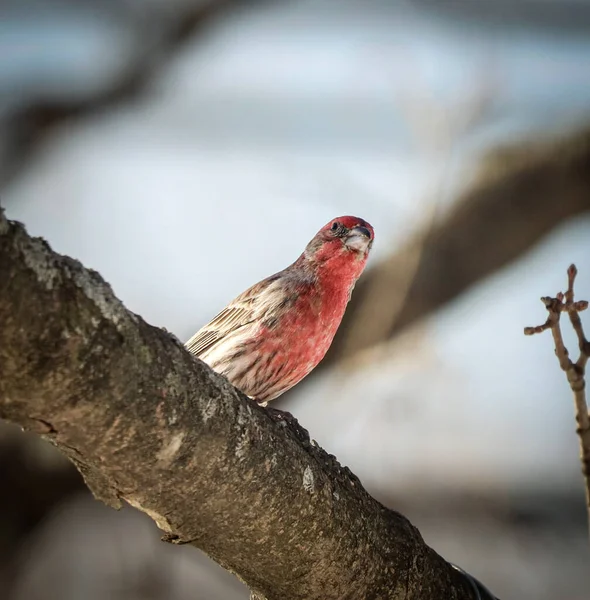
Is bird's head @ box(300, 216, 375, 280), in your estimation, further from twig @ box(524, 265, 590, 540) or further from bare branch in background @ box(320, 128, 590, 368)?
twig @ box(524, 265, 590, 540)

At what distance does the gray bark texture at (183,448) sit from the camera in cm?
197

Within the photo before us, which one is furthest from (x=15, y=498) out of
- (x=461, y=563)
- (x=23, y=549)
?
(x=461, y=563)

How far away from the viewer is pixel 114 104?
585 cm

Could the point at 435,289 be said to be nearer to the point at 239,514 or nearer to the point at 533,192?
the point at 533,192

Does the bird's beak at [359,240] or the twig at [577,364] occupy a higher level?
the bird's beak at [359,240]

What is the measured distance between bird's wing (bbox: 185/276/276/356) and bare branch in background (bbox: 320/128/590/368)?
98cm

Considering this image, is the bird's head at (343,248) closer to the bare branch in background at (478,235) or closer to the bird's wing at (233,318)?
the bird's wing at (233,318)

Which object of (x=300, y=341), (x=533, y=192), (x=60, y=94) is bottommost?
(x=300, y=341)

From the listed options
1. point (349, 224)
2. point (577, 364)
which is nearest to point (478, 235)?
point (349, 224)

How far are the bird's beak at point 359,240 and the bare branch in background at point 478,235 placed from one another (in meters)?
0.96

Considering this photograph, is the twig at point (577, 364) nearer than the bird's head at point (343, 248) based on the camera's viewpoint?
Yes

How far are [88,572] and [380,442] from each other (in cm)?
302

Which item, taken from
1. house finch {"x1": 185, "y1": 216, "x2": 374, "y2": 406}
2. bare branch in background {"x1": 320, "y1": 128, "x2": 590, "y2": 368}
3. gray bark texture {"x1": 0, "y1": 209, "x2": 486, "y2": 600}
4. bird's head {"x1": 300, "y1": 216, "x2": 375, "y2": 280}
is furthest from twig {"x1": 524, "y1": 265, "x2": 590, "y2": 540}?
bare branch in background {"x1": 320, "y1": 128, "x2": 590, "y2": 368}

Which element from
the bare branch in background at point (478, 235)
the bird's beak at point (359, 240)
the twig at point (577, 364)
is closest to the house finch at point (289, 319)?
the bird's beak at point (359, 240)
